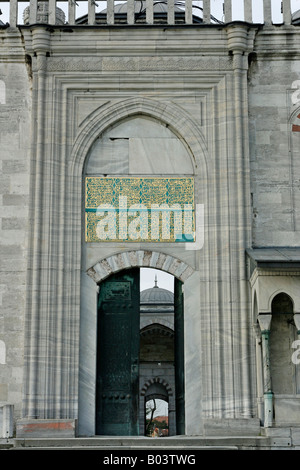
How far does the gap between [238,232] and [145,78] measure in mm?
3384

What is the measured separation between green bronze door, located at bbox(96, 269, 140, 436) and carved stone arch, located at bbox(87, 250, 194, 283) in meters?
0.27

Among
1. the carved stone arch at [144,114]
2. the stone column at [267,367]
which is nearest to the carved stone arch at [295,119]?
the carved stone arch at [144,114]

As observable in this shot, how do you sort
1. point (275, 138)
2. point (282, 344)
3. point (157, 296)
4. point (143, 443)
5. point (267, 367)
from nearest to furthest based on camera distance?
point (143, 443)
point (267, 367)
point (282, 344)
point (275, 138)
point (157, 296)

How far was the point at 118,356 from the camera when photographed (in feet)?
47.1

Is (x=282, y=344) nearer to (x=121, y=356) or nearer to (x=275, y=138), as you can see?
(x=121, y=356)

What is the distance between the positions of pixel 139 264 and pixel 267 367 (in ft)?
9.73

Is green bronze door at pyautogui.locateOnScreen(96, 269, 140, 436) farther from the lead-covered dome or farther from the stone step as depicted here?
the lead-covered dome

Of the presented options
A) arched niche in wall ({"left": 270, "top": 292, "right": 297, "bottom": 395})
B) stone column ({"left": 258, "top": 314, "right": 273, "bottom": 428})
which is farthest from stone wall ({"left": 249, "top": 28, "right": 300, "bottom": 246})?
stone column ({"left": 258, "top": 314, "right": 273, "bottom": 428})

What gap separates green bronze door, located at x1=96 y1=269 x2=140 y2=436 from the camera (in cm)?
1407

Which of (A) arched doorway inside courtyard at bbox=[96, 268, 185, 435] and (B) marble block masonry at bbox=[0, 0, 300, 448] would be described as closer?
(B) marble block masonry at bbox=[0, 0, 300, 448]

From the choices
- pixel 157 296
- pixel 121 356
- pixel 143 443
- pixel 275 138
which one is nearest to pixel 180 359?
pixel 121 356

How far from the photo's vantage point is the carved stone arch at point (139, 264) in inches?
564

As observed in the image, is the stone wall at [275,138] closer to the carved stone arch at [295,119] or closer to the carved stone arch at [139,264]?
the carved stone arch at [295,119]

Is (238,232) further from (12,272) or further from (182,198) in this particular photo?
(12,272)
